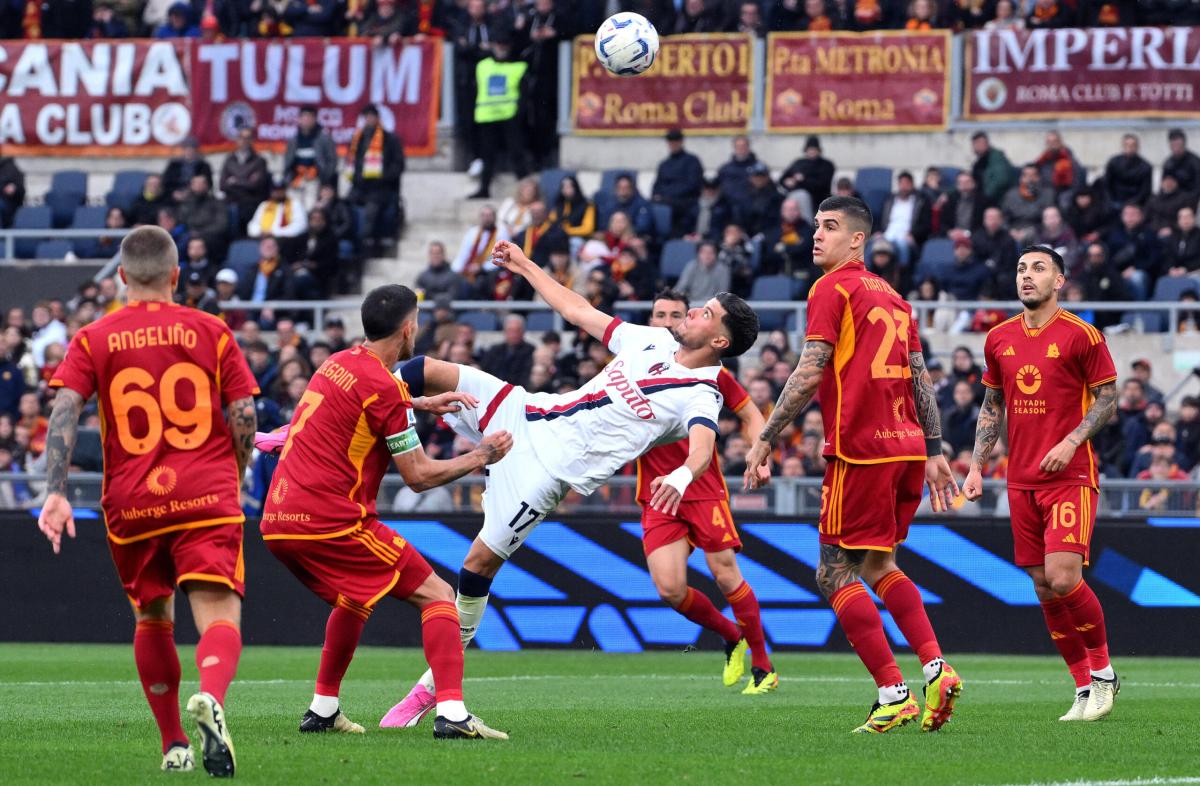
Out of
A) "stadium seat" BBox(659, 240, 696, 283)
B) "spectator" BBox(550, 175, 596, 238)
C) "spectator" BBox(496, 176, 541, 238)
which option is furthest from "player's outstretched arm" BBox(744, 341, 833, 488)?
"spectator" BBox(496, 176, 541, 238)

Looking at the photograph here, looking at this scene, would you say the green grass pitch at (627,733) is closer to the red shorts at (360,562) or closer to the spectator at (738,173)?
the red shorts at (360,562)

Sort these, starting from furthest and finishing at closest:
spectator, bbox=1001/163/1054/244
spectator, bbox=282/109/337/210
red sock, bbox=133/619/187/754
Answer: spectator, bbox=282/109/337/210 → spectator, bbox=1001/163/1054/244 → red sock, bbox=133/619/187/754

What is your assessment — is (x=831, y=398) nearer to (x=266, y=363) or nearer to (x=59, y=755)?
(x=59, y=755)

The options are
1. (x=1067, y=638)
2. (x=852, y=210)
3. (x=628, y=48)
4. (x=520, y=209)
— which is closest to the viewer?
(x=852, y=210)

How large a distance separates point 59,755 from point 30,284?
19221 mm

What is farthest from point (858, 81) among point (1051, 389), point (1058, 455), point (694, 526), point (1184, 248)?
point (1058, 455)

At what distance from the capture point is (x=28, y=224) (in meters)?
27.5

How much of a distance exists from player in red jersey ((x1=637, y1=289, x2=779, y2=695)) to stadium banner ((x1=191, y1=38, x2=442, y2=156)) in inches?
576

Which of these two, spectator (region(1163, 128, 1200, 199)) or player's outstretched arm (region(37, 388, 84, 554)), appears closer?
player's outstretched arm (region(37, 388, 84, 554))

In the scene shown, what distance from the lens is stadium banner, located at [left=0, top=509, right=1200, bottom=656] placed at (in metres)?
16.1

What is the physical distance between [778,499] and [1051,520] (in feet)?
21.8

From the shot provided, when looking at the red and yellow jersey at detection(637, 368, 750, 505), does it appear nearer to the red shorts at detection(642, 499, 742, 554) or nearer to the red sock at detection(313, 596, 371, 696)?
the red shorts at detection(642, 499, 742, 554)

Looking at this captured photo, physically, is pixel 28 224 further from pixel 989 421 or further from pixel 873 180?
pixel 989 421

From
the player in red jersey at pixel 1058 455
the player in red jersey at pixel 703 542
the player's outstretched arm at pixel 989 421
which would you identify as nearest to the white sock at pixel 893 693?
the player in red jersey at pixel 1058 455
